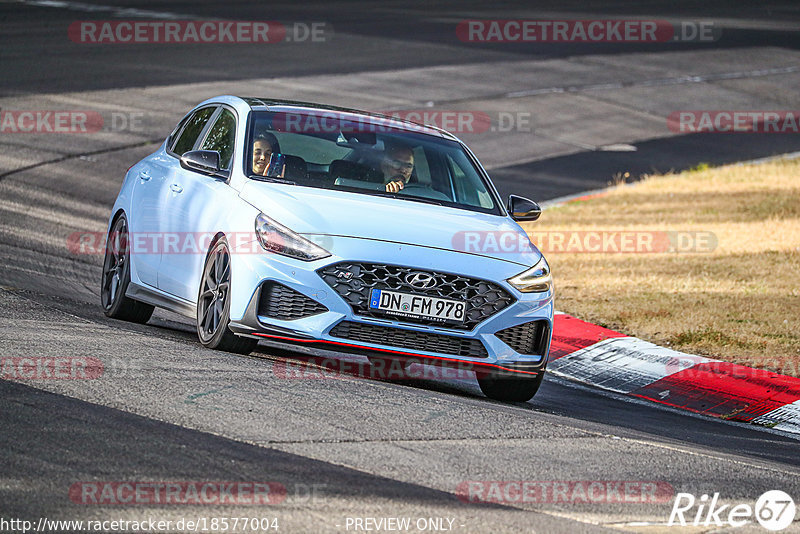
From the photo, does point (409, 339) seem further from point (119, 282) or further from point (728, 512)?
point (119, 282)

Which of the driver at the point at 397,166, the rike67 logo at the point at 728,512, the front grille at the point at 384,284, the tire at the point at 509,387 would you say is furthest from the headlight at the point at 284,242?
the rike67 logo at the point at 728,512

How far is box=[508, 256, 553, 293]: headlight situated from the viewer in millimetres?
8203

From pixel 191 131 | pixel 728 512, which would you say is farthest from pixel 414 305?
pixel 191 131

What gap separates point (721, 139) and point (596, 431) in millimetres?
18306

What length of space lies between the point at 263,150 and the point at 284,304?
5.07 ft

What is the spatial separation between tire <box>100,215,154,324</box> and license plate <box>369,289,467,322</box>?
2614 mm

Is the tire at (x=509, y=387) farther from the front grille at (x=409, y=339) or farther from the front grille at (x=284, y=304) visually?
the front grille at (x=284, y=304)

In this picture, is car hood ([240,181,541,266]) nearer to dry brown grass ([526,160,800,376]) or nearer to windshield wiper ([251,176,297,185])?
windshield wiper ([251,176,297,185])

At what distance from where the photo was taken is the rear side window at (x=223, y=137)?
9148 mm

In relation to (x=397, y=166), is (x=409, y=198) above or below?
below

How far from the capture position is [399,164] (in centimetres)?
922

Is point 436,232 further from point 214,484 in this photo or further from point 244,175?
point 214,484

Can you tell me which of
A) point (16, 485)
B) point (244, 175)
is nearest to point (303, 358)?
point (244, 175)

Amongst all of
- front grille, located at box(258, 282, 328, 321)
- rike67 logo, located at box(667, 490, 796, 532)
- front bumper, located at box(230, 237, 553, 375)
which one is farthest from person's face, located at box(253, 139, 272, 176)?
rike67 logo, located at box(667, 490, 796, 532)
